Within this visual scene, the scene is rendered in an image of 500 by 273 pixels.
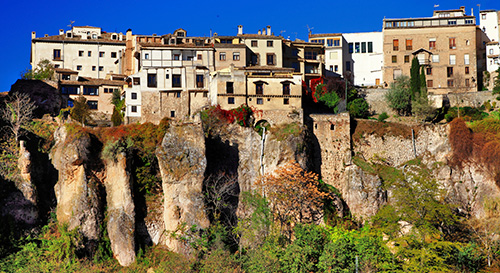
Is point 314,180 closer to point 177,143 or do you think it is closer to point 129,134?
point 177,143

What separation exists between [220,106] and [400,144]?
19.2 metres

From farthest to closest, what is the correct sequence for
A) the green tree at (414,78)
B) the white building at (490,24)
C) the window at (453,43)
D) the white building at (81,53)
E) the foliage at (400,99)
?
the white building at (490,24) → the window at (453,43) → the white building at (81,53) → the green tree at (414,78) → the foliage at (400,99)

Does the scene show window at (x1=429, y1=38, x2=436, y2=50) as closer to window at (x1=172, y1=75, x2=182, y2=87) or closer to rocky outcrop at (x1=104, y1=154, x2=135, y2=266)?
window at (x1=172, y1=75, x2=182, y2=87)

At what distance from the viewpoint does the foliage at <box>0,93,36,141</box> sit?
66631 millimetres

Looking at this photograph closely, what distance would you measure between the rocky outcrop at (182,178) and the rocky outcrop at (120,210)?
3157mm

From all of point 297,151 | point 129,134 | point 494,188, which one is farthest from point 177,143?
point 494,188

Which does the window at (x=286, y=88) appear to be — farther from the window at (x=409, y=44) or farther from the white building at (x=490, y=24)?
the white building at (x=490, y=24)

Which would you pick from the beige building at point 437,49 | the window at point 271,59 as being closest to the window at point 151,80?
the window at point 271,59

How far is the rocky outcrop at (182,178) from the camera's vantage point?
6156 cm


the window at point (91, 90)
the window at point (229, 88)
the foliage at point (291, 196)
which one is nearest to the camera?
the foliage at point (291, 196)

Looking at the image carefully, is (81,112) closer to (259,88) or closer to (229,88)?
(229,88)

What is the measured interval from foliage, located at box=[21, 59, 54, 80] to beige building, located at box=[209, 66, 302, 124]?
2192 centimetres

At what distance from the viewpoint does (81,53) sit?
89625 millimetres

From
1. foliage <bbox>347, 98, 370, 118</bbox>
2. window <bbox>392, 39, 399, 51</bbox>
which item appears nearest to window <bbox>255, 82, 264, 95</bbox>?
foliage <bbox>347, 98, 370, 118</bbox>
